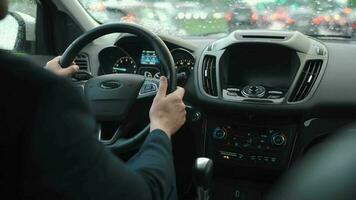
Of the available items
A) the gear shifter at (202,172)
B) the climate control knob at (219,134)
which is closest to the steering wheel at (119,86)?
the gear shifter at (202,172)

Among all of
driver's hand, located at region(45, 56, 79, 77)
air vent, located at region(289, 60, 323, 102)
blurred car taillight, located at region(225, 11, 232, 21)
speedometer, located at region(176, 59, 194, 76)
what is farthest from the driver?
blurred car taillight, located at region(225, 11, 232, 21)

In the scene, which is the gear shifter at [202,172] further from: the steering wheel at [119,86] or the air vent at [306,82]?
the air vent at [306,82]

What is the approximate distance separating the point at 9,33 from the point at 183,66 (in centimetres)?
114

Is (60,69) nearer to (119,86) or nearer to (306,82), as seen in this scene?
(119,86)

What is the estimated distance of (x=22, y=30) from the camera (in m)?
3.69

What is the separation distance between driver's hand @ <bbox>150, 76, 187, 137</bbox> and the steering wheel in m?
0.14

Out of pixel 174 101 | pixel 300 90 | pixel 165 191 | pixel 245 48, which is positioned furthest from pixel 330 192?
pixel 245 48

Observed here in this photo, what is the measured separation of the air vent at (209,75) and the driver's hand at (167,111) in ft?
3.43

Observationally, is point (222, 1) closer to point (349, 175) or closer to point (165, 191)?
point (165, 191)

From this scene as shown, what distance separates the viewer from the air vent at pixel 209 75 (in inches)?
123

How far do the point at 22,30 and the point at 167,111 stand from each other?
6.68ft

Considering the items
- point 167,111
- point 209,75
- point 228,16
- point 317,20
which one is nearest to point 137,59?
point 209,75

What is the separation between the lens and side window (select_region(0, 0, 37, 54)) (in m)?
3.44

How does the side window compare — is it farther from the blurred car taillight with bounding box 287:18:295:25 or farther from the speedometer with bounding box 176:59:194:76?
the blurred car taillight with bounding box 287:18:295:25
